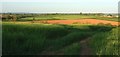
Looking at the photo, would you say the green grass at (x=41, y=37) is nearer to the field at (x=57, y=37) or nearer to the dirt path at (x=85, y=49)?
the field at (x=57, y=37)

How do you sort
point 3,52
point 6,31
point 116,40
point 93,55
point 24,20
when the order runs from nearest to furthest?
point 116,40
point 93,55
point 3,52
point 6,31
point 24,20

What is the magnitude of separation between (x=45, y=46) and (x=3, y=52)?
220cm

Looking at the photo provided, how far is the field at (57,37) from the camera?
13367 millimetres

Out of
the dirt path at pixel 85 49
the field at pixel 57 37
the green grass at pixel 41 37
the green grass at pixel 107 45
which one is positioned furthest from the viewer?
the green grass at pixel 41 37

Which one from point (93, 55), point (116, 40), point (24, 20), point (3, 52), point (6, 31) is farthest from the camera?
point (24, 20)

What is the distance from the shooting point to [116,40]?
12.1m

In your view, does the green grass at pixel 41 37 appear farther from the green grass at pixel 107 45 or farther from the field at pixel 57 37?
the green grass at pixel 107 45

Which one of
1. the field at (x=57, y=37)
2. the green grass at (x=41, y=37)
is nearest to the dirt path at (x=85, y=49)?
the field at (x=57, y=37)

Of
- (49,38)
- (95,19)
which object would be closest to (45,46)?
(49,38)

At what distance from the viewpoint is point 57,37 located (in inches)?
603

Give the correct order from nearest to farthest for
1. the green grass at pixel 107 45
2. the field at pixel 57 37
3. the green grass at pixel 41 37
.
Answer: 1. the green grass at pixel 107 45
2. the field at pixel 57 37
3. the green grass at pixel 41 37

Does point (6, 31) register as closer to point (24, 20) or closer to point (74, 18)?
point (24, 20)

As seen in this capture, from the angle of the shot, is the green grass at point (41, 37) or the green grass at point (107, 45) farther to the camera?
the green grass at point (41, 37)

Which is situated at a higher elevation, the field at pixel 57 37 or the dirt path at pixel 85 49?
the field at pixel 57 37
